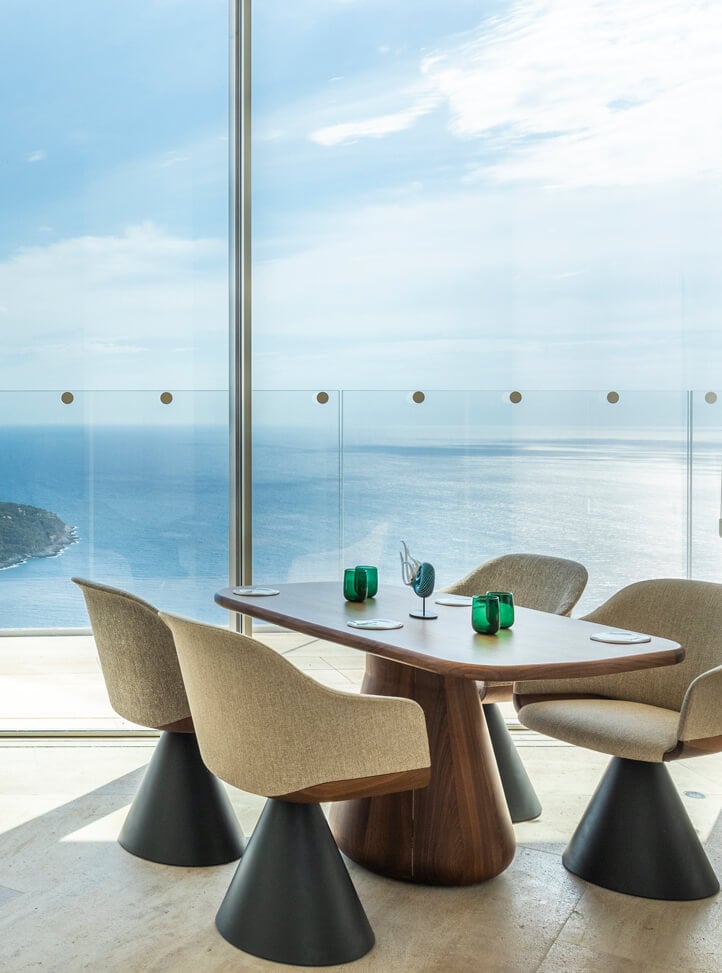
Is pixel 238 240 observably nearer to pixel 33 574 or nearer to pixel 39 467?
pixel 39 467

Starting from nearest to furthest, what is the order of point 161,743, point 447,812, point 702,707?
point 702,707
point 447,812
point 161,743

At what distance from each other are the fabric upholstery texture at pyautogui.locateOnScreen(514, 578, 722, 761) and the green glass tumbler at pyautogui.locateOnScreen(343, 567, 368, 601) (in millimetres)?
555

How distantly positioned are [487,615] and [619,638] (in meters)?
0.33

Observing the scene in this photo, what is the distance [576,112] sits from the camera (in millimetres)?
4027

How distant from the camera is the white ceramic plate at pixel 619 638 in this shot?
2.41 m

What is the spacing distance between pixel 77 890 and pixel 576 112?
3393 mm

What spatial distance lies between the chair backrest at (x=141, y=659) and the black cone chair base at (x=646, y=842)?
1184 mm

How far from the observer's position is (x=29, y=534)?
4.04 metres

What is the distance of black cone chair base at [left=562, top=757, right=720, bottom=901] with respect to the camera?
2578mm

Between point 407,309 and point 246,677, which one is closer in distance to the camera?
point 246,677

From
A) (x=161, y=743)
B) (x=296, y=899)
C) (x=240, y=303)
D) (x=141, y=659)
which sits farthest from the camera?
(x=240, y=303)

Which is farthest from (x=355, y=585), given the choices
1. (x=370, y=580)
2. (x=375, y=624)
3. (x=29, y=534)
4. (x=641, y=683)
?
(x=29, y=534)

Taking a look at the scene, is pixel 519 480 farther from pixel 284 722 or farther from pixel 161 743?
pixel 284 722

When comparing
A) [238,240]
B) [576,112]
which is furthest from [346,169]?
[576,112]
